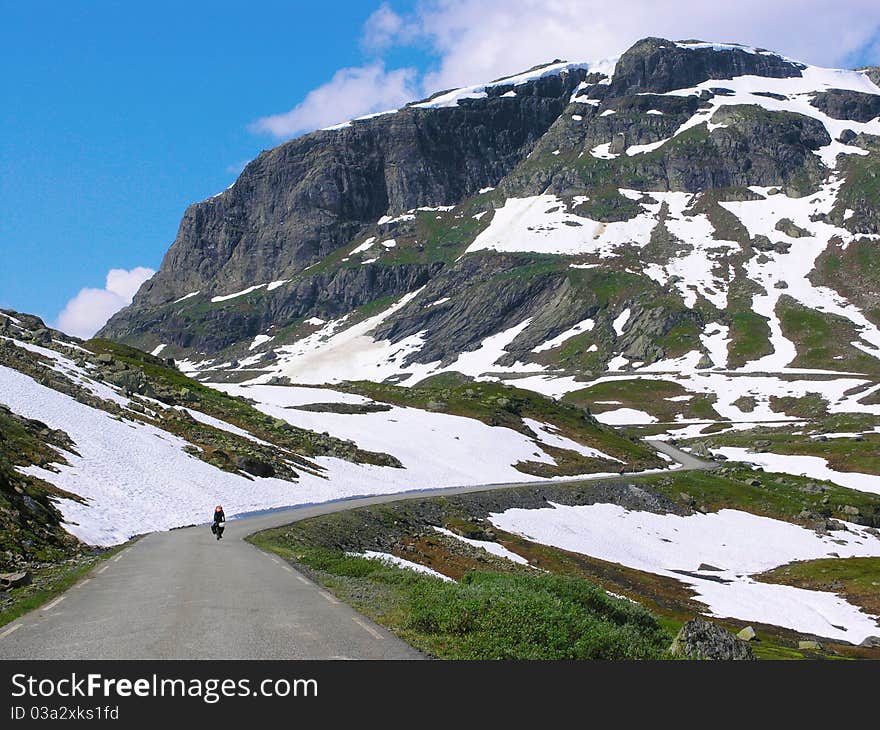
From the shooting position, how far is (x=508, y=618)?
14.4 metres

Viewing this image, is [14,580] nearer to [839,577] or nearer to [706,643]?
[706,643]

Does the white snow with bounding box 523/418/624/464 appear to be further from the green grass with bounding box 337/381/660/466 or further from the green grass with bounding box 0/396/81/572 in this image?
the green grass with bounding box 0/396/81/572

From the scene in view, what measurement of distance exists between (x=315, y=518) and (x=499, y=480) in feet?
159

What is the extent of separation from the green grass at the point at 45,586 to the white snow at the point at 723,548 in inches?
1509

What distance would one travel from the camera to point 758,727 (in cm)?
907

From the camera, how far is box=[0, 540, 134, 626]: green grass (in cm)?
1641

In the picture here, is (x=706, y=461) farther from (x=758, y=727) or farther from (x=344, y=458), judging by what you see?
(x=758, y=727)

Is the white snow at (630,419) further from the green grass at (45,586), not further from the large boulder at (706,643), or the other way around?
the green grass at (45,586)

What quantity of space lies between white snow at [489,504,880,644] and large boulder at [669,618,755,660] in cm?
2982

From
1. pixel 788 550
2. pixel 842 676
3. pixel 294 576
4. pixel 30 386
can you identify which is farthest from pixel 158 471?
pixel 788 550

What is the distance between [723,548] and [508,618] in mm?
65131

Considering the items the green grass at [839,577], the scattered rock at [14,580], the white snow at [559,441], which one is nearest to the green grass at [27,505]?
the scattered rock at [14,580]

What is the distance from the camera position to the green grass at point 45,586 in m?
16.4

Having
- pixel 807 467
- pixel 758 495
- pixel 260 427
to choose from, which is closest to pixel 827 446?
pixel 807 467
